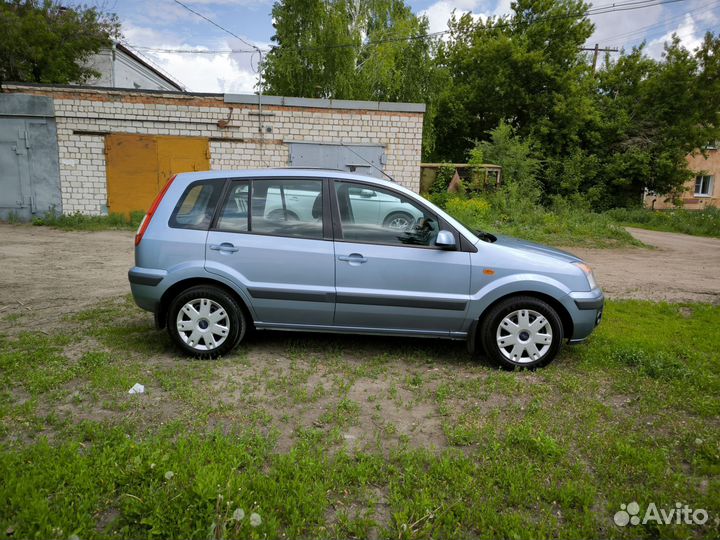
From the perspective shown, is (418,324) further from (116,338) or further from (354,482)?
(116,338)

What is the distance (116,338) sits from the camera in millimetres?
4980

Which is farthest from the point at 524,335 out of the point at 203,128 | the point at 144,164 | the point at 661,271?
the point at 144,164

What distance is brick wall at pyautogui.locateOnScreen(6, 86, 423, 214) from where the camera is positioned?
14.4m

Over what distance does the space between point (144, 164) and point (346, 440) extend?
13980mm

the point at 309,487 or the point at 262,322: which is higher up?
the point at 262,322

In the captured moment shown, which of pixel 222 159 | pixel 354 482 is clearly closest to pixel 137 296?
pixel 354 482

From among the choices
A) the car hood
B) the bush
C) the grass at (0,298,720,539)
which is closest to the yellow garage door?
the bush

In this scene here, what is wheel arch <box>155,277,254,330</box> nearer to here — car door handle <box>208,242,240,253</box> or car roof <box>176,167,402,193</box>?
car door handle <box>208,242,240,253</box>

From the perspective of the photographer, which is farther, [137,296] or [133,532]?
[137,296]

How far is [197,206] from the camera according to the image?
14.8 feet

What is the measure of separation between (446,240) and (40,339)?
3976mm

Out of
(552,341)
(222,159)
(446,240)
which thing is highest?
(222,159)

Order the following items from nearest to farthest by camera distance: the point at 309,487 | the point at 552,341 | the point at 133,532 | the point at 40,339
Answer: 1. the point at 133,532
2. the point at 309,487
3. the point at 552,341
4. the point at 40,339

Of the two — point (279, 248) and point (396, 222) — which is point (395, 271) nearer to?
point (396, 222)
